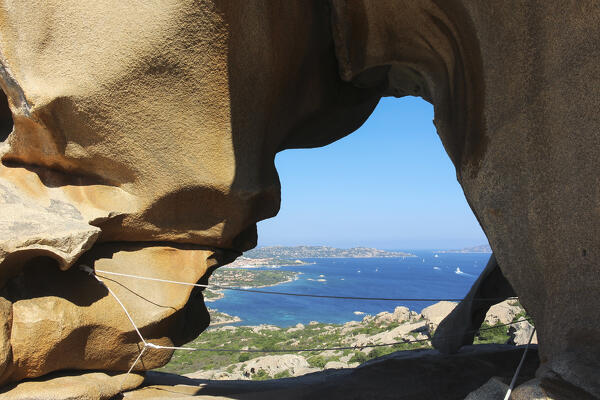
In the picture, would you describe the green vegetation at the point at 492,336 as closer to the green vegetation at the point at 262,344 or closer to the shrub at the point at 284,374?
the green vegetation at the point at 262,344

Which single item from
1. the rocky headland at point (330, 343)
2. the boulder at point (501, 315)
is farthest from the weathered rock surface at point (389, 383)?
the boulder at point (501, 315)

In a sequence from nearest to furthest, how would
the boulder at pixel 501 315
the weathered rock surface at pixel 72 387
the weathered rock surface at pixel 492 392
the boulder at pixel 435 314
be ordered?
the weathered rock surface at pixel 492 392 < the weathered rock surface at pixel 72 387 < the boulder at pixel 435 314 < the boulder at pixel 501 315

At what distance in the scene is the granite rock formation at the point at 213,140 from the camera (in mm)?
2824

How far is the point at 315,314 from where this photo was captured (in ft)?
150

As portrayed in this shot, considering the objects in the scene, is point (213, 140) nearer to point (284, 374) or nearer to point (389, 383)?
point (389, 383)

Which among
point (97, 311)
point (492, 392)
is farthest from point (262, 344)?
point (492, 392)

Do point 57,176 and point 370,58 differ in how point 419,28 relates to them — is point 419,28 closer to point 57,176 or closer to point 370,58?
point 370,58

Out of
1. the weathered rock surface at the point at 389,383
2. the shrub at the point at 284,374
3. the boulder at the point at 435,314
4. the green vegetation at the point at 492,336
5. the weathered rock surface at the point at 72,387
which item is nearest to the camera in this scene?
the weathered rock surface at the point at 72,387

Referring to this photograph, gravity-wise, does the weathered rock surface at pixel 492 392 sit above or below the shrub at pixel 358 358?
above

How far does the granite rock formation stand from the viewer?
111 inches

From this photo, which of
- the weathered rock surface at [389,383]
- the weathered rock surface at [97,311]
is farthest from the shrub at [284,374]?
the weathered rock surface at [97,311]

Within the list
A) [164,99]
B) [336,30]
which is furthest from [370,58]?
[164,99]

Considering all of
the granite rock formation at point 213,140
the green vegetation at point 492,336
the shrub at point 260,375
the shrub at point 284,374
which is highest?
the granite rock formation at point 213,140

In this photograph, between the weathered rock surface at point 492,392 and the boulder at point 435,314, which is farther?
the boulder at point 435,314
